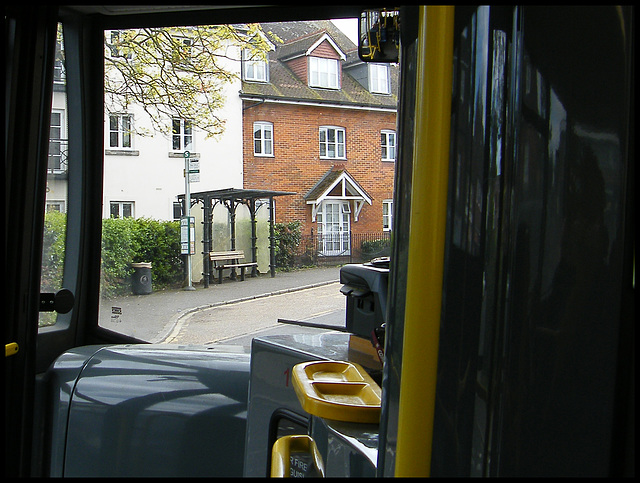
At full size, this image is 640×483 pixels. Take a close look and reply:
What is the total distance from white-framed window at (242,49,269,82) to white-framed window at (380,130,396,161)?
2.25 feet

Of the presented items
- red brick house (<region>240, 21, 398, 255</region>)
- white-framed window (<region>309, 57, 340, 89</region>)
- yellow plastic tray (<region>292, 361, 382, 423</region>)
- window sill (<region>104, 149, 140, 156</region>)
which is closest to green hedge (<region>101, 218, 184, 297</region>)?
window sill (<region>104, 149, 140, 156</region>)

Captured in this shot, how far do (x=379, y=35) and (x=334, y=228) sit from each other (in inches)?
43.1

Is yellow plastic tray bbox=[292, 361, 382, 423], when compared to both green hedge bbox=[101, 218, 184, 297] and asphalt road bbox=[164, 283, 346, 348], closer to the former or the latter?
asphalt road bbox=[164, 283, 346, 348]

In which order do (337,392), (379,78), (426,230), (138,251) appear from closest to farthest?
(426,230)
(337,392)
(379,78)
(138,251)

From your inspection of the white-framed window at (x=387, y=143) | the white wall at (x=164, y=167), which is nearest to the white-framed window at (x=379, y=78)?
the white-framed window at (x=387, y=143)

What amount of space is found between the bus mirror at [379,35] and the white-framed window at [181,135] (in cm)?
103

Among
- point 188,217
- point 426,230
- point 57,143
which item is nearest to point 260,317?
point 188,217

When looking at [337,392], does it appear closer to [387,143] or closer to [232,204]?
[387,143]

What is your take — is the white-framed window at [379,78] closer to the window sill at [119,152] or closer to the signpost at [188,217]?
the signpost at [188,217]

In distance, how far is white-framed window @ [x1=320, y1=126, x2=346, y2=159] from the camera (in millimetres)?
2291

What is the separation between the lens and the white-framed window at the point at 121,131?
2.54 metres

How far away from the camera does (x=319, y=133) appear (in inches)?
97.1

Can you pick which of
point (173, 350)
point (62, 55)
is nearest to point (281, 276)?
point (173, 350)

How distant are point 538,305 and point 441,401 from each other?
0.14 metres
